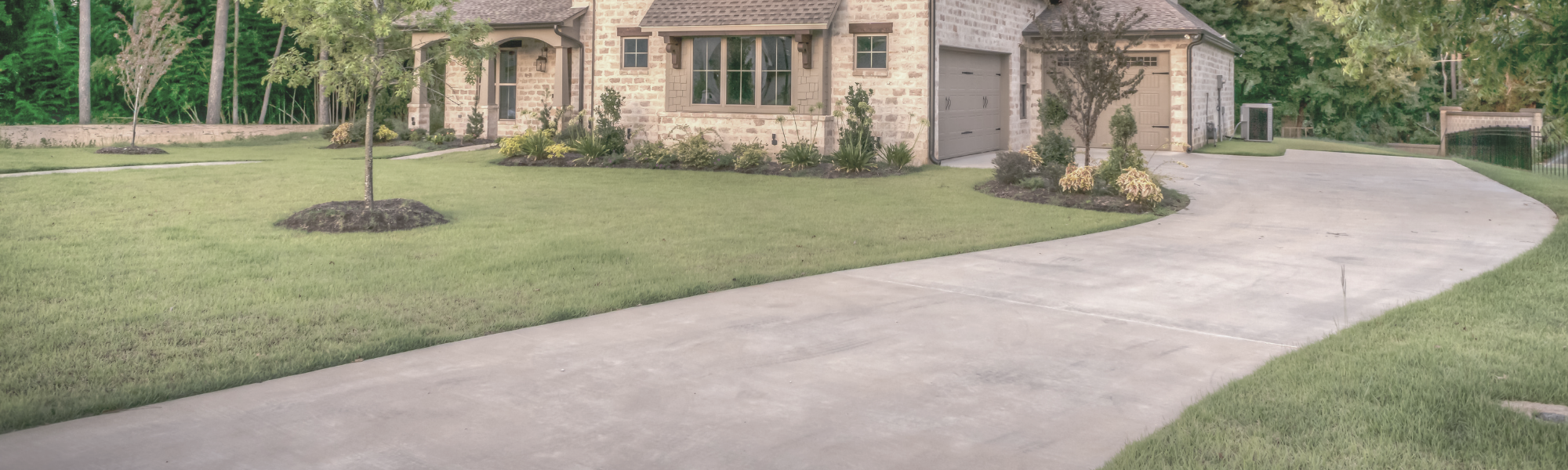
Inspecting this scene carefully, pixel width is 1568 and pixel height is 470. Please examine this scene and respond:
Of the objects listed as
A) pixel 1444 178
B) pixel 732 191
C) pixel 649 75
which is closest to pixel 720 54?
pixel 649 75

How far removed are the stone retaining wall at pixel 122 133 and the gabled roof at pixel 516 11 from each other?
6.60m

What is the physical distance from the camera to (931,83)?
63.9ft

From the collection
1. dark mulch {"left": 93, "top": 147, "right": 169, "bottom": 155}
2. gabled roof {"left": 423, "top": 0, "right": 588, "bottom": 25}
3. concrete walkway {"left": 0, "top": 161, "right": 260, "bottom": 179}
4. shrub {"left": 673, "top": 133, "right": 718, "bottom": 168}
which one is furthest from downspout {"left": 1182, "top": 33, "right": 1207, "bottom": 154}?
dark mulch {"left": 93, "top": 147, "right": 169, "bottom": 155}

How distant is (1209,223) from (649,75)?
12.5 meters

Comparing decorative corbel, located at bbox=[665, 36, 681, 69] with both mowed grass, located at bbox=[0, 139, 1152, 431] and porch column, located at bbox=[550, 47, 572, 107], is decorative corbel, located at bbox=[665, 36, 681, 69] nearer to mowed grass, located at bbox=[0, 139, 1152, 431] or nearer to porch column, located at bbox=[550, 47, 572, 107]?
porch column, located at bbox=[550, 47, 572, 107]

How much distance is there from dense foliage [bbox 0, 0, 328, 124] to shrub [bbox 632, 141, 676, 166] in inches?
482

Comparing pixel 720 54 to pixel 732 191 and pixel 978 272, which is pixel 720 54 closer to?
pixel 732 191

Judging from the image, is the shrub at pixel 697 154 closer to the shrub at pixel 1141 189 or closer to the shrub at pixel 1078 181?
the shrub at pixel 1078 181

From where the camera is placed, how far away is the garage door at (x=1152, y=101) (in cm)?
2359

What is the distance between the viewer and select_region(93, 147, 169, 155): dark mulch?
2200 centimetres

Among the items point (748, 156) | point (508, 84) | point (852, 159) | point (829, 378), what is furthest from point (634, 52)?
point (829, 378)

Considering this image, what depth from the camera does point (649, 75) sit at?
70.8 feet

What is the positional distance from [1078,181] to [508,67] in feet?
52.5

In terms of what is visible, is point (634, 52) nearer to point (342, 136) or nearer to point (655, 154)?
point (655, 154)
